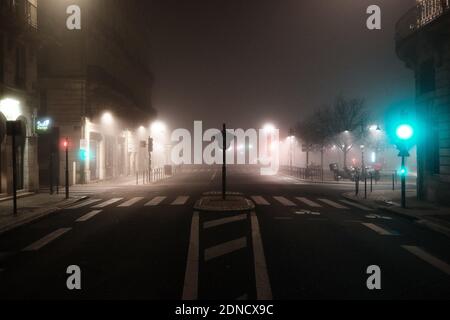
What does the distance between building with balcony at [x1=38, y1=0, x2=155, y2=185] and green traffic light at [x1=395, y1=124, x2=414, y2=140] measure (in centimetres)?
1710

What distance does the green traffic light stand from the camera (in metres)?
16.8

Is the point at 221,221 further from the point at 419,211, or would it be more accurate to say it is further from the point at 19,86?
the point at 19,86

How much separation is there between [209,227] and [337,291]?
6.16m

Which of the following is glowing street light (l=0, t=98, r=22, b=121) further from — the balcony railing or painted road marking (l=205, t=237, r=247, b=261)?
the balcony railing

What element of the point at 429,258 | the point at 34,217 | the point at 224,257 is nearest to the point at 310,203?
the point at 429,258

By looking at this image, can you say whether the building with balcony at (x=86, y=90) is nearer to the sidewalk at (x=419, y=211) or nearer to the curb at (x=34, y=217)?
the curb at (x=34, y=217)

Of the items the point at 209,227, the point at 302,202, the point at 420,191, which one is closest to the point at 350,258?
the point at 209,227

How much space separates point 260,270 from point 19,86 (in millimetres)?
19022

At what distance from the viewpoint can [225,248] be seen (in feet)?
31.8

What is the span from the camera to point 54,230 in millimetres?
12570

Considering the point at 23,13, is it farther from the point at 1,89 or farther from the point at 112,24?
the point at 112,24

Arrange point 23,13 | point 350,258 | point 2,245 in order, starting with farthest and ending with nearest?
point 23,13 → point 2,245 → point 350,258

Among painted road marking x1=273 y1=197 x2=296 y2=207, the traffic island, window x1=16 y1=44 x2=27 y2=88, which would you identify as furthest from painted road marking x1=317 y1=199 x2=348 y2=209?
window x1=16 y1=44 x2=27 y2=88

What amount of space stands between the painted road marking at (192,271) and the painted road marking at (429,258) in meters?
4.48
